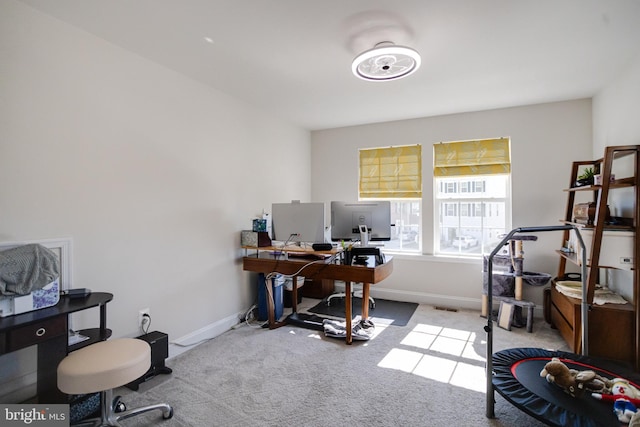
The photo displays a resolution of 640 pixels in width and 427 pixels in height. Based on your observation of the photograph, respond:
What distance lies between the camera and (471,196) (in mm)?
4133

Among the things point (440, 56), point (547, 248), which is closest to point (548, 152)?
point (547, 248)

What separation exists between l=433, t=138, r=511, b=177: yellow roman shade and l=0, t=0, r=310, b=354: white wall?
2.53 m

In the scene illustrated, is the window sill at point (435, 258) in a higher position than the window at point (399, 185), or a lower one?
lower

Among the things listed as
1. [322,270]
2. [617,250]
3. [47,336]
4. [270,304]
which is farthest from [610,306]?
[47,336]

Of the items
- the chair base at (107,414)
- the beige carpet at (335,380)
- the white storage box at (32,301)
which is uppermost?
the white storage box at (32,301)

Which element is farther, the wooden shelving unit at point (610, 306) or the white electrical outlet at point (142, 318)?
the white electrical outlet at point (142, 318)

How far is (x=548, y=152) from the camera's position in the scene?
12.1 feet

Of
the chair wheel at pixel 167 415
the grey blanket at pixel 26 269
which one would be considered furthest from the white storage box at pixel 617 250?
the grey blanket at pixel 26 269

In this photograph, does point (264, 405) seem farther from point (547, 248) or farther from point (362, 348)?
point (547, 248)

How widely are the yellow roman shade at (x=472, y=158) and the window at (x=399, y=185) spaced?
0.28 meters

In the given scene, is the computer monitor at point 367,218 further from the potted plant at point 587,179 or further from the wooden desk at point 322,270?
the potted plant at point 587,179

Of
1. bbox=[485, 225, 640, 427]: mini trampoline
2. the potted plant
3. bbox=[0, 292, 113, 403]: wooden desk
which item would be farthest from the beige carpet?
the potted plant

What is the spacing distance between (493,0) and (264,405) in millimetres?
2986

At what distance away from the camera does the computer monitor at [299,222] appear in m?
3.17
